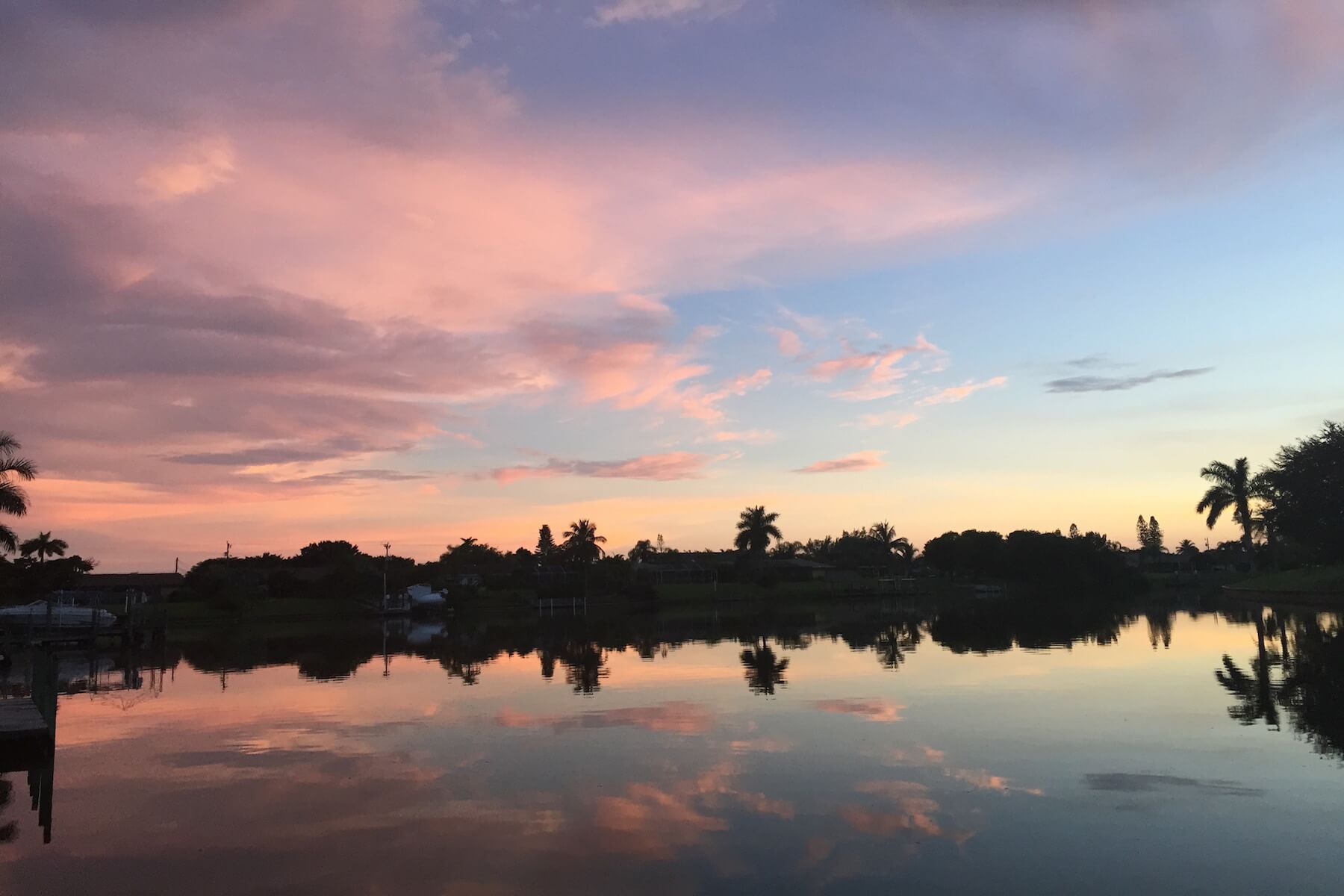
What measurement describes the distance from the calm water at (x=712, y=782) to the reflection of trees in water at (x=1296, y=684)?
0.57ft

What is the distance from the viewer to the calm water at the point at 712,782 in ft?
40.6

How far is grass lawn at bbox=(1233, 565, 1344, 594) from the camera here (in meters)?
81.6

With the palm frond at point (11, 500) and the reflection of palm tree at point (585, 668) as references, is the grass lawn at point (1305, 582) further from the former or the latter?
the palm frond at point (11, 500)

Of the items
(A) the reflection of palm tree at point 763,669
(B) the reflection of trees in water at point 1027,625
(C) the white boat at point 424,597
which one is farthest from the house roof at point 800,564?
(A) the reflection of palm tree at point 763,669

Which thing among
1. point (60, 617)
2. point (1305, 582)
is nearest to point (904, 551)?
point (1305, 582)

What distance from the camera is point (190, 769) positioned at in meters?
20.0

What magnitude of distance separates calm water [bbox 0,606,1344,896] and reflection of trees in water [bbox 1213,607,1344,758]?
18cm

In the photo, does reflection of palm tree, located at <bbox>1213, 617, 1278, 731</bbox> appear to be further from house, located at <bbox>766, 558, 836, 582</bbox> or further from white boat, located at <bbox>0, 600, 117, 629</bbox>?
house, located at <bbox>766, 558, 836, 582</bbox>

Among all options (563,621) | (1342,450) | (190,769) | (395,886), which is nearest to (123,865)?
(395,886)

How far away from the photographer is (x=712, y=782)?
1712cm

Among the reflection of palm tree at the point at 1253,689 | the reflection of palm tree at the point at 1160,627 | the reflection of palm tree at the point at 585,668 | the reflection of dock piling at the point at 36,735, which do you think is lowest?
the reflection of palm tree at the point at 1160,627

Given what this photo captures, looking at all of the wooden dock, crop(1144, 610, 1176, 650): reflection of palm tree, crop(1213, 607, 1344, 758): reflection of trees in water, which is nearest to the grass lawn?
crop(1144, 610, 1176, 650): reflection of palm tree

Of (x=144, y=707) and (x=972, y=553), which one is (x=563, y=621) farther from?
(x=972, y=553)

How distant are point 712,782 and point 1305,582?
9009 centimetres
